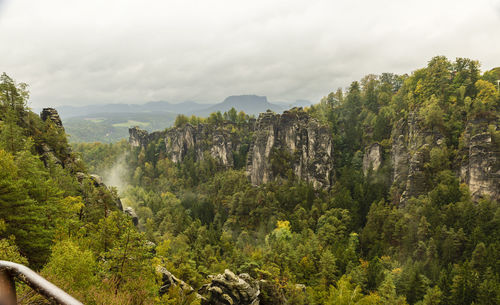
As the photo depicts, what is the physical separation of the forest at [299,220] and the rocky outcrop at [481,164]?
68 cm

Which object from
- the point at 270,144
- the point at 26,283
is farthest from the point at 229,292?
the point at 270,144

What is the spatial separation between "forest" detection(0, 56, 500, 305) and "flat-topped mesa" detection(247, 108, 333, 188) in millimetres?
2756

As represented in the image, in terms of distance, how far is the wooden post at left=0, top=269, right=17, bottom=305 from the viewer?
7.76ft

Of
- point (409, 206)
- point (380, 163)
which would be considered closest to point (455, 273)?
point (409, 206)

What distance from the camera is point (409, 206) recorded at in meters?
55.9

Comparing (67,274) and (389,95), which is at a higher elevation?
(389,95)

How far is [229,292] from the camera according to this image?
31672 millimetres

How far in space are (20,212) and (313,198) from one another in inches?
2715

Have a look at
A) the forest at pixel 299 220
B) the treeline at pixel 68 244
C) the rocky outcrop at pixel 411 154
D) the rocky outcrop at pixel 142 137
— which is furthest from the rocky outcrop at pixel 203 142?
the treeline at pixel 68 244

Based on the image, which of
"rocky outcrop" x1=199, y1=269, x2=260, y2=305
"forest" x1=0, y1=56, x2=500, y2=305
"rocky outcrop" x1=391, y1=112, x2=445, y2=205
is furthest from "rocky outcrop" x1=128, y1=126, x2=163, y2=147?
"rocky outcrop" x1=199, y1=269, x2=260, y2=305

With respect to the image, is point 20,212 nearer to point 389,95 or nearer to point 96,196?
point 96,196

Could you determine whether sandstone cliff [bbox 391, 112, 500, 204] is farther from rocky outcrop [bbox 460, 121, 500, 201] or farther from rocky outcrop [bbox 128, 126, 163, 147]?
rocky outcrop [bbox 128, 126, 163, 147]

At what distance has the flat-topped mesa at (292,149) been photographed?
84.2 m

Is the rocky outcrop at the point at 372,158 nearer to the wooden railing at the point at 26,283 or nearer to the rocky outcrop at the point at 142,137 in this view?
the wooden railing at the point at 26,283
